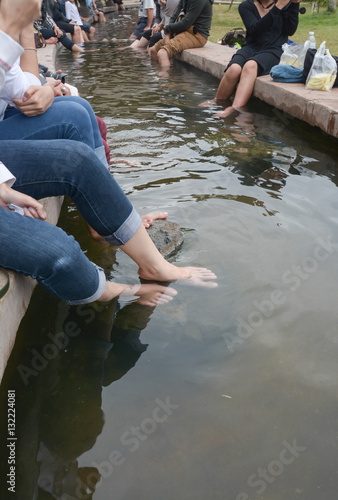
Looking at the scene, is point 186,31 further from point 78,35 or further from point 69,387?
point 69,387

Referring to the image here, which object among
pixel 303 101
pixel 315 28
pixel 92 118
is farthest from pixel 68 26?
pixel 92 118

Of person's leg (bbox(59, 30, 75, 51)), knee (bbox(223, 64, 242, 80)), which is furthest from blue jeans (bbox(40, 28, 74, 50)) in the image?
knee (bbox(223, 64, 242, 80))

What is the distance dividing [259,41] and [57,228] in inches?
185

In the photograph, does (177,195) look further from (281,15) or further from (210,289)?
(281,15)

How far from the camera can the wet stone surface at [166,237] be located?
101 inches

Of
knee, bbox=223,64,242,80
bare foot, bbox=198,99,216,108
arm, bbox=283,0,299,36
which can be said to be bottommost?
bare foot, bbox=198,99,216,108

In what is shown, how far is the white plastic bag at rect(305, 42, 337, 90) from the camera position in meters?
4.47

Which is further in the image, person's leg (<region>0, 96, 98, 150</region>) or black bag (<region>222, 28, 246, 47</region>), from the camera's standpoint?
black bag (<region>222, 28, 246, 47</region>)

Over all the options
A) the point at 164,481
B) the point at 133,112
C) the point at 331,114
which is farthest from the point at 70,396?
the point at 133,112

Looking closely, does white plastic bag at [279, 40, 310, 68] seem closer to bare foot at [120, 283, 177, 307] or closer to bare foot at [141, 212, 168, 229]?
bare foot at [141, 212, 168, 229]

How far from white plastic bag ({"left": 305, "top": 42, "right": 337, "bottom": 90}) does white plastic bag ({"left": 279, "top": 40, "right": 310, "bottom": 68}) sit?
542mm

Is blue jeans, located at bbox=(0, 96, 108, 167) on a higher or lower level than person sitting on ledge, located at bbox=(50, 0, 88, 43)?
higher

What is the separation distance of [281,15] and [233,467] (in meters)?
5.18

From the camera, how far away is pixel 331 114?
12.8ft
